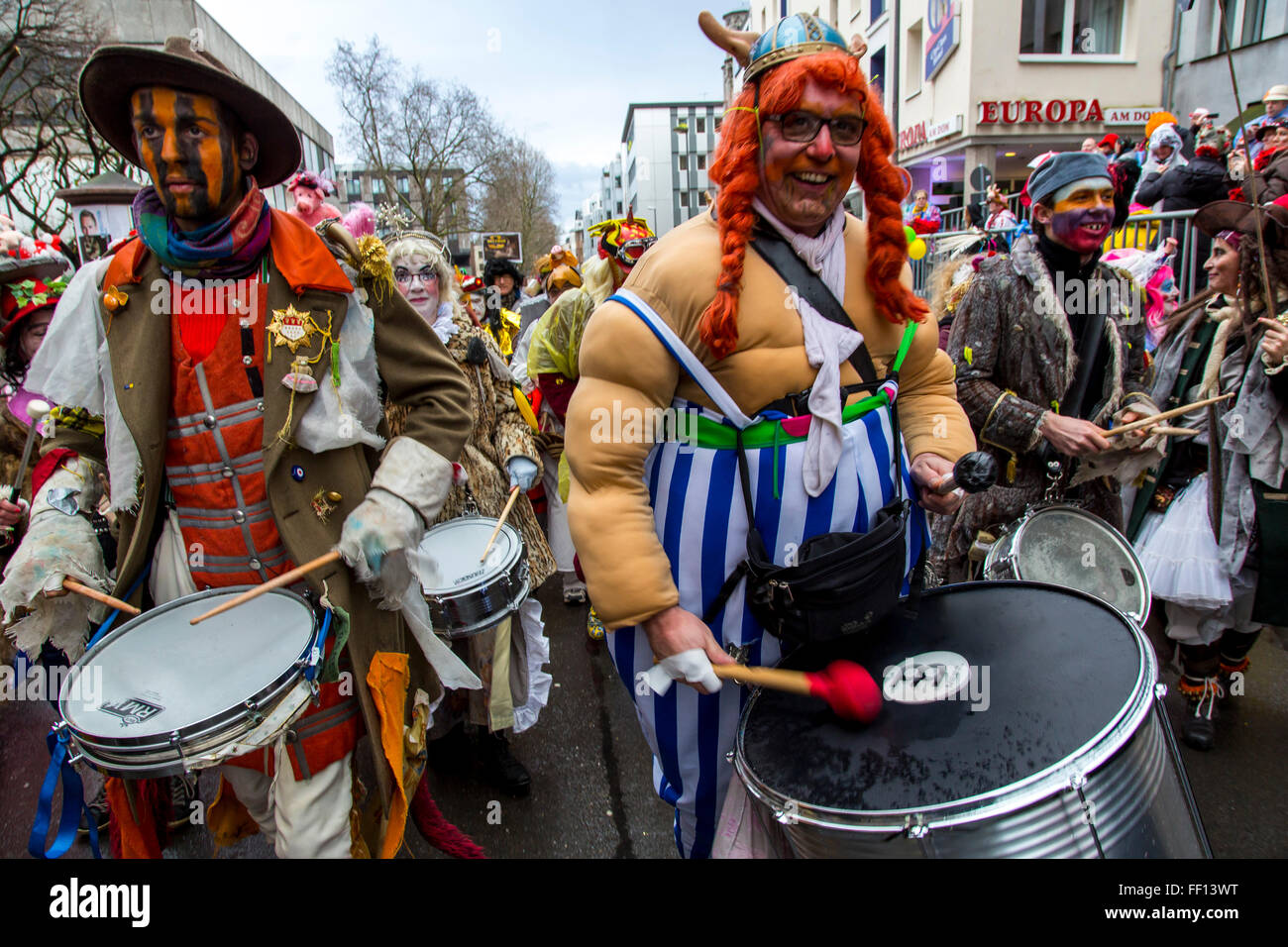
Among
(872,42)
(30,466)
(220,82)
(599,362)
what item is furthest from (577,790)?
(872,42)

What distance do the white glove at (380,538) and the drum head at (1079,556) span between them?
6.22 ft

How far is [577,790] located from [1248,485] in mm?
3037

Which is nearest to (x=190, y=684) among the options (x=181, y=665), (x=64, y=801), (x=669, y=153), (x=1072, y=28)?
(x=181, y=665)

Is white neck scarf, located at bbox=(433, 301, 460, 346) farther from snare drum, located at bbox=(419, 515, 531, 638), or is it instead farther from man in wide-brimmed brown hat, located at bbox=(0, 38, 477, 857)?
man in wide-brimmed brown hat, located at bbox=(0, 38, 477, 857)

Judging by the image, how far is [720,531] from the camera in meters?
1.74

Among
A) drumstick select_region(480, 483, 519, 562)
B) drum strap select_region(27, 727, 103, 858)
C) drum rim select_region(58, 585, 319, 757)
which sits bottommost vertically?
drum strap select_region(27, 727, 103, 858)

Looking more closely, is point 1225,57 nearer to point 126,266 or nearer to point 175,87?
point 175,87

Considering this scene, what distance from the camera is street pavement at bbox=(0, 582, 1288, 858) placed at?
283 centimetres

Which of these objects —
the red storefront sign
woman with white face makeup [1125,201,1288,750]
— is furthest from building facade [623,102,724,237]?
woman with white face makeup [1125,201,1288,750]

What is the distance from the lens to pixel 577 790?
321 centimetres

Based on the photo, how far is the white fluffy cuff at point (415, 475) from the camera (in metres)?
2.01

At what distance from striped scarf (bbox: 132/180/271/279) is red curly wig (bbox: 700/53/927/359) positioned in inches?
46.0

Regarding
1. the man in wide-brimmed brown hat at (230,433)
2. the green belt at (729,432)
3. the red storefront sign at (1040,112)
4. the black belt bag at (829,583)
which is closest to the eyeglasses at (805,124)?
the green belt at (729,432)

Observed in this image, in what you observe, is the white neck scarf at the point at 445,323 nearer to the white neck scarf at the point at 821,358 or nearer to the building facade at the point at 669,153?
the white neck scarf at the point at 821,358
